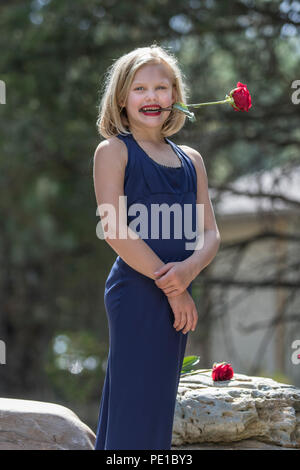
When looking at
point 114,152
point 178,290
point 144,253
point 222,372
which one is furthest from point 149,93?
point 222,372

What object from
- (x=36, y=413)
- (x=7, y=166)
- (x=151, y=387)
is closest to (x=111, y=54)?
(x=7, y=166)

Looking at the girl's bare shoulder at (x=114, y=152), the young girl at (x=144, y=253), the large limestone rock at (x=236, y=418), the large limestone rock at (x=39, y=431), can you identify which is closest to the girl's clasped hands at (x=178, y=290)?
the young girl at (x=144, y=253)

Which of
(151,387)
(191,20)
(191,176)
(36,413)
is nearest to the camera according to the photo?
(151,387)

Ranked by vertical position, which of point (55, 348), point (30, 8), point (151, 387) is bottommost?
point (55, 348)

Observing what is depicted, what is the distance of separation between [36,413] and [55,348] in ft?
20.6

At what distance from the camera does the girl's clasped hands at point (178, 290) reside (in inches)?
87.7

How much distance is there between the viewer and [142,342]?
7.40 ft

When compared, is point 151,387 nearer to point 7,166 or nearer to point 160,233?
point 160,233

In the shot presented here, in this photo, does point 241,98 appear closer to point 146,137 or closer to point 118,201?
point 146,137

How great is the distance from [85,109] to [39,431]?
507 cm

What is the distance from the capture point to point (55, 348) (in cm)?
922

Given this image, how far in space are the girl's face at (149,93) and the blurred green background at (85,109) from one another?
14.3 ft
